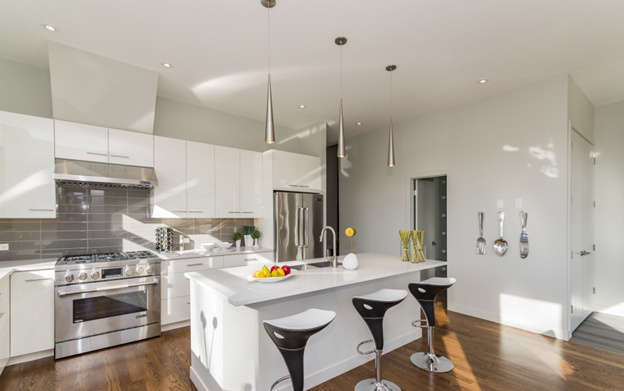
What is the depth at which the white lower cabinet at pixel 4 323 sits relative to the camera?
256 cm

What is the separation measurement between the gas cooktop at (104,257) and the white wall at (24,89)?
1.64m

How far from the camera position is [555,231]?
137 inches

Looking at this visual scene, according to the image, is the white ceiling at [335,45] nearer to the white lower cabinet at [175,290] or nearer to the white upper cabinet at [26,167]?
the white upper cabinet at [26,167]

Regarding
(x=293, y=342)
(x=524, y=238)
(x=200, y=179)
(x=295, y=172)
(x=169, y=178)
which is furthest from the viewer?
(x=295, y=172)

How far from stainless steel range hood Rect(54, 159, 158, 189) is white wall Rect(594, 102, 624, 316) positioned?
612 centimetres

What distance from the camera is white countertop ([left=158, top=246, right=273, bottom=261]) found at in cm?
364

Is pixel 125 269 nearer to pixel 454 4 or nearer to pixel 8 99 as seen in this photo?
pixel 8 99

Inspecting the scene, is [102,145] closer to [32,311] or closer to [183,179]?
[183,179]

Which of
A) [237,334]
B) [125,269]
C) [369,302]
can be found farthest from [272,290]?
[125,269]

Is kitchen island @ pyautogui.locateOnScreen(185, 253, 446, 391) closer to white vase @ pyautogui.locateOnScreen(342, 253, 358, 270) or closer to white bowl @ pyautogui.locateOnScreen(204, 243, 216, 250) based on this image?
white vase @ pyautogui.locateOnScreen(342, 253, 358, 270)

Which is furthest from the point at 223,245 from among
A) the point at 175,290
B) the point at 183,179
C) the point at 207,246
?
the point at 183,179

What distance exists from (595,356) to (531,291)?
0.80 metres

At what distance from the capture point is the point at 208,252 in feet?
13.1

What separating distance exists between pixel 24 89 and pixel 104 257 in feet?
6.70
